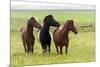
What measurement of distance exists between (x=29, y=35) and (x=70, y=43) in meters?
0.48

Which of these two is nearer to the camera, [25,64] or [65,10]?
[25,64]

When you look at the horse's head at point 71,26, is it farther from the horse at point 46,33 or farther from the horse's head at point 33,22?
the horse's head at point 33,22

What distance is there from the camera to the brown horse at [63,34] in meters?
2.40

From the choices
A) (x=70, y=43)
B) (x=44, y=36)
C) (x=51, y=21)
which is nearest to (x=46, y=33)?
(x=44, y=36)

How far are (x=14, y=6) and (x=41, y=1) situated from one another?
30 cm

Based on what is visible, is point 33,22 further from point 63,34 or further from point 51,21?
point 63,34

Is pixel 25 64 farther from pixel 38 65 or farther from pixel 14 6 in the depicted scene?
pixel 14 6

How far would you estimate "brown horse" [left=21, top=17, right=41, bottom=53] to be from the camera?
89.7 inches

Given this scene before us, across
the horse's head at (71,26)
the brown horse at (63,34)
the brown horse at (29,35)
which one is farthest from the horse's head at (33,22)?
the horse's head at (71,26)

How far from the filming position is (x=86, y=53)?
8.25 feet

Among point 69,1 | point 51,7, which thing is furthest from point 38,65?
point 69,1

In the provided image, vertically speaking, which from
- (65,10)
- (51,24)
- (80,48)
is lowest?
(80,48)

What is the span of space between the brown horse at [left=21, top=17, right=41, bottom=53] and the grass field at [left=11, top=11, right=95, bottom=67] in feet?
0.14

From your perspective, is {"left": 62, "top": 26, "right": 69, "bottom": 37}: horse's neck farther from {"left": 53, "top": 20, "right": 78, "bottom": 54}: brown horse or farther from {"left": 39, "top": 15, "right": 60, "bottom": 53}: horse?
{"left": 39, "top": 15, "right": 60, "bottom": 53}: horse
